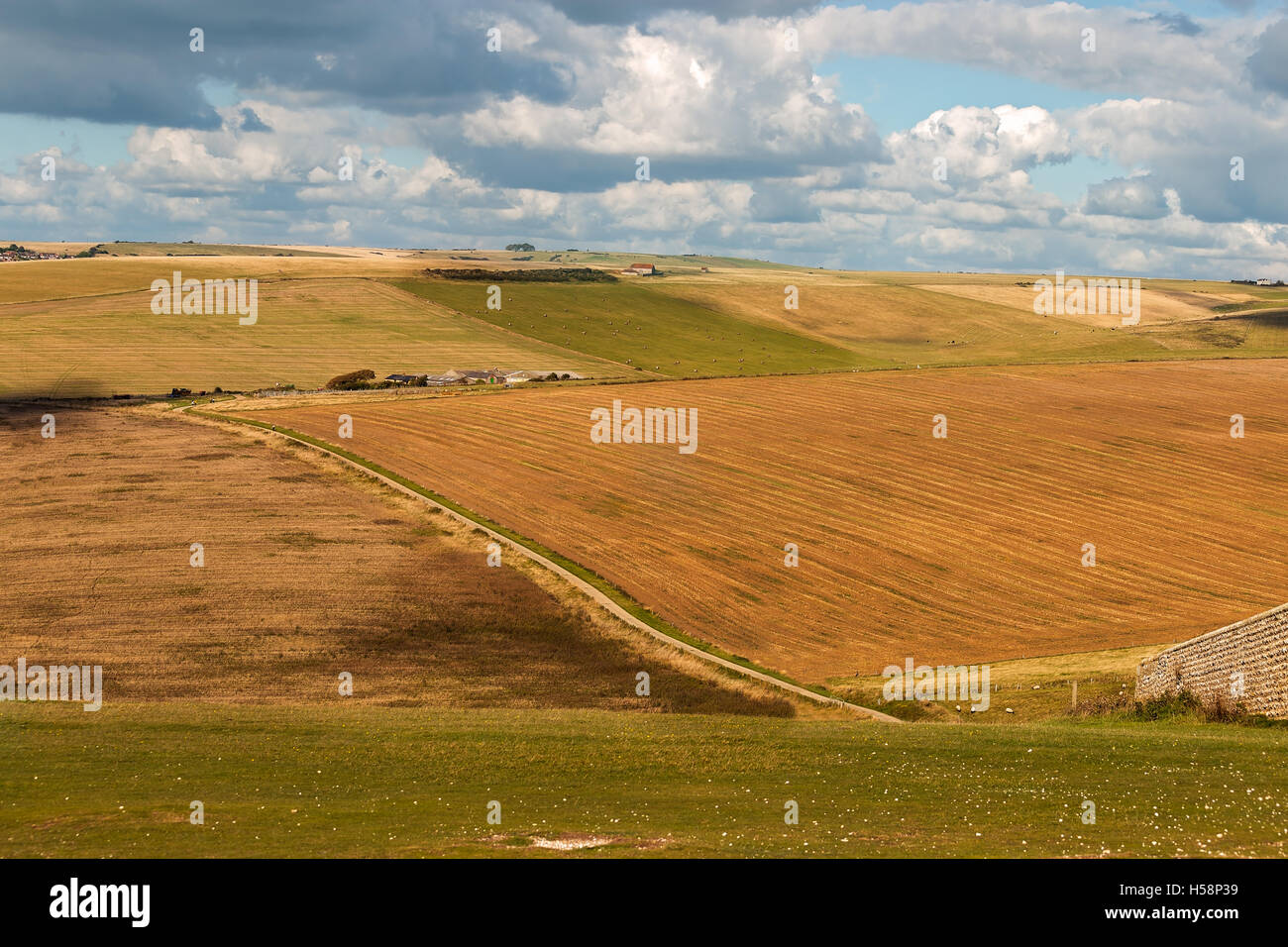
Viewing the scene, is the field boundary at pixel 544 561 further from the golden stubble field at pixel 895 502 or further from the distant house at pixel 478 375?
the distant house at pixel 478 375

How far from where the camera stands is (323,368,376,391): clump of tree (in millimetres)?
99375

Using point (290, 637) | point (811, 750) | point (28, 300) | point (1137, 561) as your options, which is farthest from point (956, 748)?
point (28, 300)

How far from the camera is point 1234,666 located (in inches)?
1054

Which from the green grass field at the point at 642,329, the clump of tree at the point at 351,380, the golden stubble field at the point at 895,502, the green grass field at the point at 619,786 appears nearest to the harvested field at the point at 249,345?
the clump of tree at the point at 351,380

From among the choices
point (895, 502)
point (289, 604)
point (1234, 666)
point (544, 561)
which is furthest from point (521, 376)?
point (1234, 666)

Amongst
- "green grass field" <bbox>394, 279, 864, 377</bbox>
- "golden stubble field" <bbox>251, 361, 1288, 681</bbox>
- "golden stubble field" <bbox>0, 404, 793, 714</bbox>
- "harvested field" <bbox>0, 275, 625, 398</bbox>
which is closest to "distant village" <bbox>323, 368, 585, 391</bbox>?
"harvested field" <bbox>0, 275, 625, 398</bbox>

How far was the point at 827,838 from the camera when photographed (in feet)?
57.4

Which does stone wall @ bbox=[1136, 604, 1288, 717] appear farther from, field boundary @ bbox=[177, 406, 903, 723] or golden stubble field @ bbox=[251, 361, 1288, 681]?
golden stubble field @ bbox=[251, 361, 1288, 681]

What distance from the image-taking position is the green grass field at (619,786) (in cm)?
1723

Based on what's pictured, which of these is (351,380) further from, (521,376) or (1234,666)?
(1234,666)

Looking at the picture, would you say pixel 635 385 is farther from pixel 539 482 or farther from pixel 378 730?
pixel 378 730

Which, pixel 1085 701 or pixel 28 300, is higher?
pixel 28 300

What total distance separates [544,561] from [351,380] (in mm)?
60970
